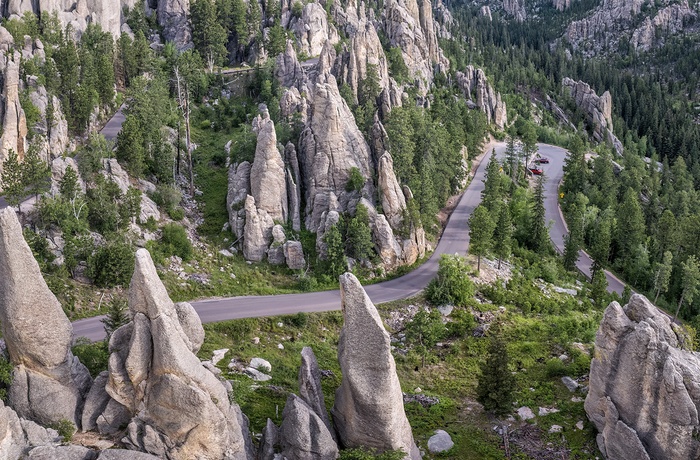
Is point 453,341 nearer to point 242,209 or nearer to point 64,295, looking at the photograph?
point 242,209

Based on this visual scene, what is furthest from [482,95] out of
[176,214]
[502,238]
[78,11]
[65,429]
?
[65,429]

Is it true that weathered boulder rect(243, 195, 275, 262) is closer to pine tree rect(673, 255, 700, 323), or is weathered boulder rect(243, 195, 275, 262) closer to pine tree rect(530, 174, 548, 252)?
pine tree rect(530, 174, 548, 252)

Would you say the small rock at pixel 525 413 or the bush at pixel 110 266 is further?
the bush at pixel 110 266

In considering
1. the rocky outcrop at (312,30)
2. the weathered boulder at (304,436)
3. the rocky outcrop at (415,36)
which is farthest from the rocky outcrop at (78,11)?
the weathered boulder at (304,436)

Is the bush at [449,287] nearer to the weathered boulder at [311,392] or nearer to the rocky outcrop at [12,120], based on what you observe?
the weathered boulder at [311,392]

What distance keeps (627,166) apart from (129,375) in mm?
114061

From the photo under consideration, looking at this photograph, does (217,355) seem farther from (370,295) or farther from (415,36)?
(415,36)

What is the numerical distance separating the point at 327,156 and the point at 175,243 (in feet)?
68.5

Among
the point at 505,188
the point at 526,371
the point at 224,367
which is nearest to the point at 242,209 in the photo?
the point at 224,367

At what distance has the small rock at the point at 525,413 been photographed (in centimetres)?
3891

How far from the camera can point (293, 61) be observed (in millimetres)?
100688

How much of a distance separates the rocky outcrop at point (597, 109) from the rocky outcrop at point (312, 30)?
308 ft

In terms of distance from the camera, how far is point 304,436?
29.2 m

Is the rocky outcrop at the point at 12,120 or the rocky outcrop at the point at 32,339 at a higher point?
the rocky outcrop at the point at 12,120
